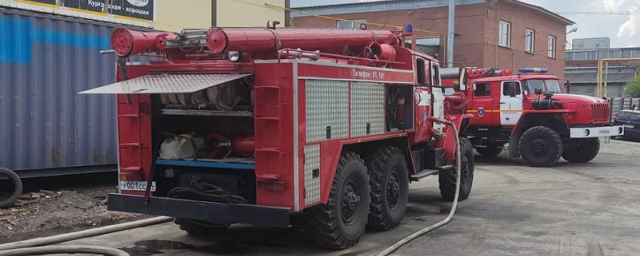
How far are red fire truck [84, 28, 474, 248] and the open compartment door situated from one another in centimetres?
1

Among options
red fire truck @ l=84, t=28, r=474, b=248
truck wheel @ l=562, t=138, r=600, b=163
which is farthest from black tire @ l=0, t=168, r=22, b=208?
truck wheel @ l=562, t=138, r=600, b=163

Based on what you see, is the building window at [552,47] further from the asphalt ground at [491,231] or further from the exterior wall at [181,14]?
the exterior wall at [181,14]

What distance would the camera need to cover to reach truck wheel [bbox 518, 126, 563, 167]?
54.7ft

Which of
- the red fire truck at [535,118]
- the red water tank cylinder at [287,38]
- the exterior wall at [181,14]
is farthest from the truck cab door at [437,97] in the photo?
the exterior wall at [181,14]

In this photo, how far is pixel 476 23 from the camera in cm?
2891

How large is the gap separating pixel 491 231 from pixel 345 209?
2453mm

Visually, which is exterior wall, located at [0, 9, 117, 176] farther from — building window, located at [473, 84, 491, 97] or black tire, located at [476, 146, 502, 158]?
black tire, located at [476, 146, 502, 158]

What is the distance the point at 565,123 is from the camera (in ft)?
55.1

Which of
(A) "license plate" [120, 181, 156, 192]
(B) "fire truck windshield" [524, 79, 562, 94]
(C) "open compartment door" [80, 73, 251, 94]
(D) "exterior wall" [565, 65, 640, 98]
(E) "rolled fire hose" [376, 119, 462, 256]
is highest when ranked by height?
(D) "exterior wall" [565, 65, 640, 98]

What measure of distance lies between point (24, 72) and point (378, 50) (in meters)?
5.68

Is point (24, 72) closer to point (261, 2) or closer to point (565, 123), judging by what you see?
point (261, 2)

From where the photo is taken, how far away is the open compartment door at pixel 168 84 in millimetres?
5875

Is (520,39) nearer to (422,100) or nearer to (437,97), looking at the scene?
(437,97)

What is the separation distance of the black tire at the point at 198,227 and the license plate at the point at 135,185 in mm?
1002
